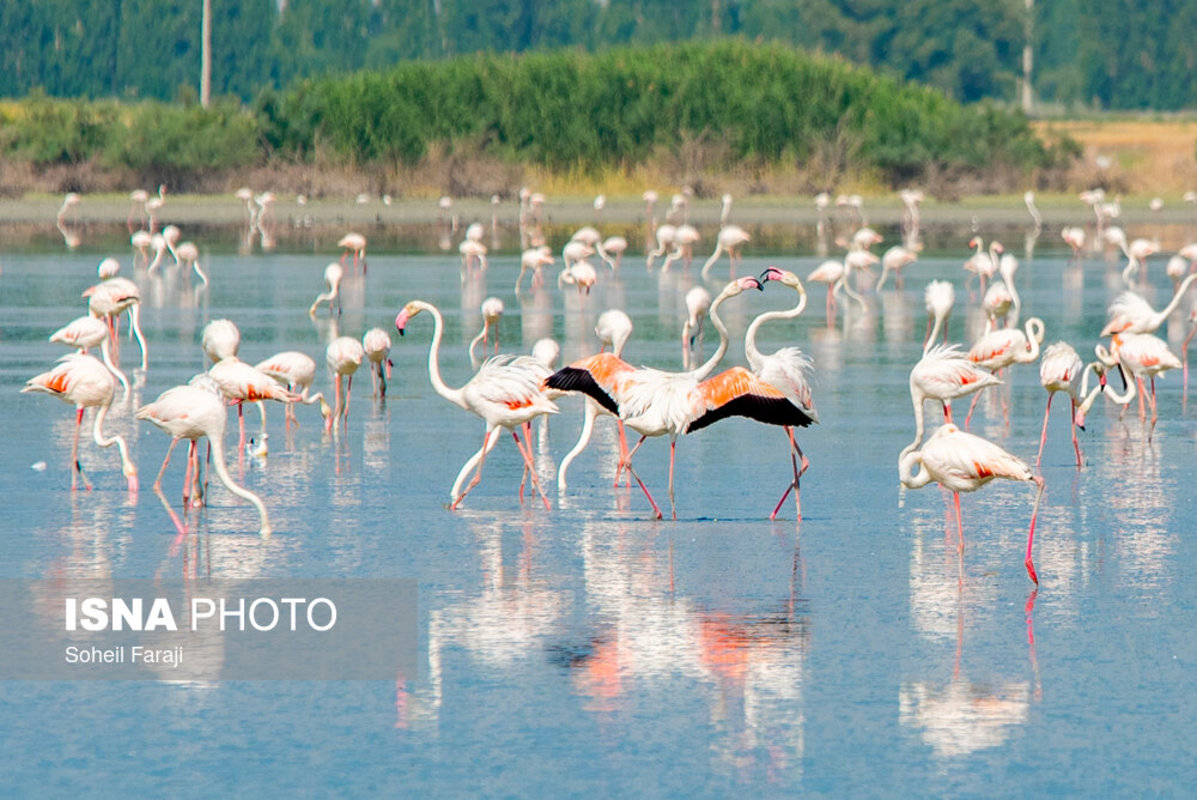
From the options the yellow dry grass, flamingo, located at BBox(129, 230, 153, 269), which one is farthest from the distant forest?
flamingo, located at BBox(129, 230, 153, 269)

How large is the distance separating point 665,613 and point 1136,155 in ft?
192

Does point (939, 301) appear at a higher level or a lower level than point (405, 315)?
higher

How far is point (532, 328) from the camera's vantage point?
19578 millimetres

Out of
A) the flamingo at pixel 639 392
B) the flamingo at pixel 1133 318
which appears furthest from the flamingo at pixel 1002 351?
the flamingo at pixel 639 392

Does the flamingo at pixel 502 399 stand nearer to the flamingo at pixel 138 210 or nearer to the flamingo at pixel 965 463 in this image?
the flamingo at pixel 965 463

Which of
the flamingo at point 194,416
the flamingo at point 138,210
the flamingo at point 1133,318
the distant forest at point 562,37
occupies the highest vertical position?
the distant forest at point 562,37

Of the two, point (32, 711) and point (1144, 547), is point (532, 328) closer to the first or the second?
point (1144, 547)

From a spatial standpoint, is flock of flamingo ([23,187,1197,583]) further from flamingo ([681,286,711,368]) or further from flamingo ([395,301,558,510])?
flamingo ([681,286,711,368])

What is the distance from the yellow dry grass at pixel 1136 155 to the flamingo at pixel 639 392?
142 feet

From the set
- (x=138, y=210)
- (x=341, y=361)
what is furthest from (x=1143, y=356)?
(x=138, y=210)

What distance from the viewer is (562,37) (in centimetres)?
11950

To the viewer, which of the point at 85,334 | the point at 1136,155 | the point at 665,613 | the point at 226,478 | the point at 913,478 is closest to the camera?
the point at 665,613

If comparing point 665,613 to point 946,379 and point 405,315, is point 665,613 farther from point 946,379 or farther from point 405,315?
point 946,379

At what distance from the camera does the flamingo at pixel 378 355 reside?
44.9ft
